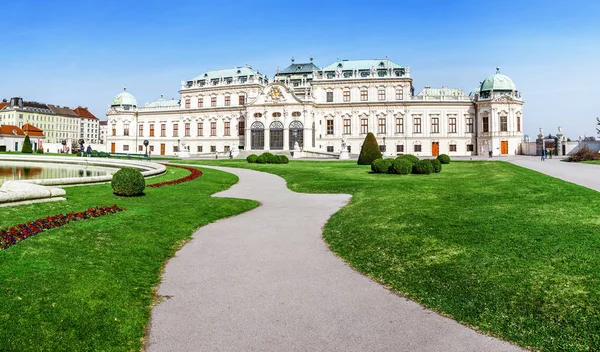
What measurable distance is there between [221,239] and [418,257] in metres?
5.63

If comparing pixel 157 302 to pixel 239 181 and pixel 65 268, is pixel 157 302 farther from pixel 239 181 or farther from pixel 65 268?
pixel 239 181

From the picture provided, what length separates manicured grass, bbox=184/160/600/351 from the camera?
635 cm

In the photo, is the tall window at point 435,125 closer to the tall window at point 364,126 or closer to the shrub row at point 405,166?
the tall window at point 364,126

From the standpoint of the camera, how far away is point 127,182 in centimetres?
1770

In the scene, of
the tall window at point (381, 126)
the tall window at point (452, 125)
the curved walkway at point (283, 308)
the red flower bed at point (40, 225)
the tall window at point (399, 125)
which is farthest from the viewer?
the tall window at point (381, 126)

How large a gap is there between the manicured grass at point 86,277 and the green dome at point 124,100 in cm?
8269

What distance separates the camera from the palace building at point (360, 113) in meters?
72.1

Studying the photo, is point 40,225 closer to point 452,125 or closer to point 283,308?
point 283,308

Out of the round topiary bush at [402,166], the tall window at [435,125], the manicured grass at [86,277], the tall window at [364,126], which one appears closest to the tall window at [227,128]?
the tall window at [364,126]

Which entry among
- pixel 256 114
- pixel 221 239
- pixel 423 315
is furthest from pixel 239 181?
pixel 256 114

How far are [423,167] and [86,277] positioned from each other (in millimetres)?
26448

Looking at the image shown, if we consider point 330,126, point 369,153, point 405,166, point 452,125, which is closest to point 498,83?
point 452,125

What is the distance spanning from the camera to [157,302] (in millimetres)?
7457

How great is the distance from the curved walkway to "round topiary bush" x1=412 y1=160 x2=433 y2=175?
2062cm
